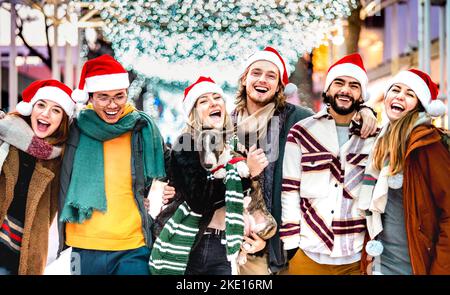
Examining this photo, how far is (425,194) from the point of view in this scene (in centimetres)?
317

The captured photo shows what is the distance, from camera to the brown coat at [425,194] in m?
3.15

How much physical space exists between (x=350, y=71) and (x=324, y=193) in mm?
652

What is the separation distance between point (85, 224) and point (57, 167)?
0.34m

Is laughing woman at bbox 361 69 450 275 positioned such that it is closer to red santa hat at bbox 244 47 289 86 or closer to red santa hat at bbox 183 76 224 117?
red santa hat at bbox 244 47 289 86

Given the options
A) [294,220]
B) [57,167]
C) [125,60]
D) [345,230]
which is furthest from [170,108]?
[345,230]

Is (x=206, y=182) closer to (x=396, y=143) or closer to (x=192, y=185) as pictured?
(x=192, y=185)

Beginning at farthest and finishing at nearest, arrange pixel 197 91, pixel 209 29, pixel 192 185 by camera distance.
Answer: pixel 209 29 < pixel 197 91 < pixel 192 185

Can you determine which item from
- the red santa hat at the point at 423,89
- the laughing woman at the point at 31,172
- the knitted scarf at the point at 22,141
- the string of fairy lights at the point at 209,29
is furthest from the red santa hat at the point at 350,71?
the knitted scarf at the point at 22,141

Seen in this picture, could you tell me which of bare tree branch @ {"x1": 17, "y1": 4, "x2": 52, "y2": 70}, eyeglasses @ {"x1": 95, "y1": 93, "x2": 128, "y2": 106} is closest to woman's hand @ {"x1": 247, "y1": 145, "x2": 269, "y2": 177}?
eyeglasses @ {"x1": 95, "y1": 93, "x2": 128, "y2": 106}

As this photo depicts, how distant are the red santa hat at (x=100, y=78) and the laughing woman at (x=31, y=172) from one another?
0.10 meters

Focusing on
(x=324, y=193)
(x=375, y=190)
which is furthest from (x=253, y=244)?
(x=375, y=190)

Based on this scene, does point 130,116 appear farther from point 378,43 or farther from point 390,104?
point 378,43

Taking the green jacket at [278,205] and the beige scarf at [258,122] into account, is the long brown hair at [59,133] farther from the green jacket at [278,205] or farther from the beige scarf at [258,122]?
the green jacket at [278,205]

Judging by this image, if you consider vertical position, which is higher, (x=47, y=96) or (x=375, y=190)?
(x=47, y=96)
